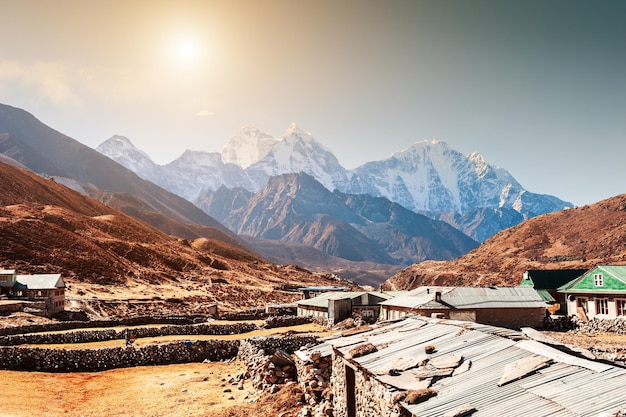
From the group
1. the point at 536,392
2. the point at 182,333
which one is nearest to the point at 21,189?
the point at 182,333

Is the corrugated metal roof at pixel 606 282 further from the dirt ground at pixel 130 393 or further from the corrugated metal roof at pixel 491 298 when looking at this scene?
the dirt ground at pixel 130 393

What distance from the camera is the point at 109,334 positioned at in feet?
131

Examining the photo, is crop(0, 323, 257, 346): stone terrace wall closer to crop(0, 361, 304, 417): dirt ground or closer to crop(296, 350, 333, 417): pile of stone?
crop(0, 361, 304, 417): dirt ground

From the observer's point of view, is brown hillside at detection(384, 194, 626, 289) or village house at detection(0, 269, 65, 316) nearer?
village house at detection(0, 269, 65, 316)

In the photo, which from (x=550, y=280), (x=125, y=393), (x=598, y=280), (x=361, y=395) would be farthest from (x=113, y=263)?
(x=361, y=395)

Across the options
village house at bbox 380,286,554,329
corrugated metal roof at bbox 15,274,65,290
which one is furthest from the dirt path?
corrugated metal roof at bbox 15,274,65,290

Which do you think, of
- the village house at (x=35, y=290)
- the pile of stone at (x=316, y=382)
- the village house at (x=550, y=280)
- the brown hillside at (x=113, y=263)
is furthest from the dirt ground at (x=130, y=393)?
the village house at (x=550, y=280)

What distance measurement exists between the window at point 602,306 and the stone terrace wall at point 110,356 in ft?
114

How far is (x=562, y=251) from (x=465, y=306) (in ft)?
288

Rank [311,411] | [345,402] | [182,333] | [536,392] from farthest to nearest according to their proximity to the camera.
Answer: [182,333] < [311,411] < [345,402] < [536,392]

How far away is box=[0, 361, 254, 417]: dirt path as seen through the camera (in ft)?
67.7

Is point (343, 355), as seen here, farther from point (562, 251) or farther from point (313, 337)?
point (562, 251)

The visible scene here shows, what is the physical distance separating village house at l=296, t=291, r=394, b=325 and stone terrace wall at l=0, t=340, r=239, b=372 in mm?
17291

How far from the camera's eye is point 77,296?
67938mm
